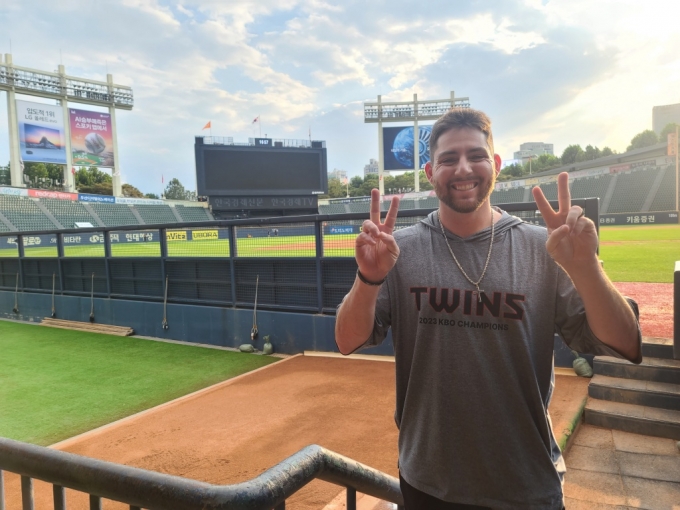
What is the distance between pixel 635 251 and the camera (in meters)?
16.0

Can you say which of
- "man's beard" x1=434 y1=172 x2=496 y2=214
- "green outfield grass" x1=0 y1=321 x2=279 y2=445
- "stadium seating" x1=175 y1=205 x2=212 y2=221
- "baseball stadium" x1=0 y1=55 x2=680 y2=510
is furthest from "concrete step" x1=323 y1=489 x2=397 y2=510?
"stadium seating" x1=175 y1=205 x2=212 y2=221

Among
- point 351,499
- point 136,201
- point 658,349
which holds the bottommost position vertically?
point 658,349

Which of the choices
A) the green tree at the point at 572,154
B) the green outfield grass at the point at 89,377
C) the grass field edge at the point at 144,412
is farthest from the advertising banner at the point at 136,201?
the green tree at the point at 572,154

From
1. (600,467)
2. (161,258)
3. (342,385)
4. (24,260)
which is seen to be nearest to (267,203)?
(24,260)

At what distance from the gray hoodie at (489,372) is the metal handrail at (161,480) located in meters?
0.36

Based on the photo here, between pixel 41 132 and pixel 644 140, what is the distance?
94.0m

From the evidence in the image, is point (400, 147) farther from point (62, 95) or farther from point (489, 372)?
point (489, 372)

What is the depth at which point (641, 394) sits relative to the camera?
434cm

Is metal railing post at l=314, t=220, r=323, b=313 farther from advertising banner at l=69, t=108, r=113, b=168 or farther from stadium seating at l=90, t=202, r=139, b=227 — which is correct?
advertising banner at l=69, t=108, r=113, b=168

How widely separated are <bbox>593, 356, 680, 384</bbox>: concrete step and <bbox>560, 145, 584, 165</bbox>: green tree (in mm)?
96295

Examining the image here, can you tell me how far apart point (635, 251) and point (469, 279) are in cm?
1764

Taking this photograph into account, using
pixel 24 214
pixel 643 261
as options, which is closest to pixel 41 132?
pixel 24 214

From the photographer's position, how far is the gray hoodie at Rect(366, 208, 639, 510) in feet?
4.74

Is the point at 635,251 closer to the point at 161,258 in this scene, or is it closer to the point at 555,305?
the point at 161,258
